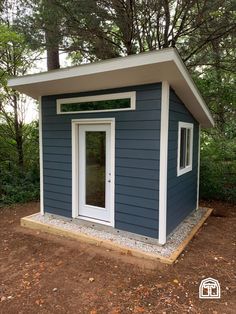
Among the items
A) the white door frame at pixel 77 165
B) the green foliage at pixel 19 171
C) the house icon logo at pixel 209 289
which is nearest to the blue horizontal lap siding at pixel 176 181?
the white door frame at pixel 77 165

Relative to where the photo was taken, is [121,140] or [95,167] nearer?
[121,140]

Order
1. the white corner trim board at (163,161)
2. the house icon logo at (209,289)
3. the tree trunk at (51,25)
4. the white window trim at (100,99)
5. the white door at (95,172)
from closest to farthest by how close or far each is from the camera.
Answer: the house icon logo at (209,289) < the white corner trim board at (163,161) < the white window trim at (100,99) < the white door at (95,172) < the tree trunk at (51,25)

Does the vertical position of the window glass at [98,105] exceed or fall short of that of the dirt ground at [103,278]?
it exceeds it

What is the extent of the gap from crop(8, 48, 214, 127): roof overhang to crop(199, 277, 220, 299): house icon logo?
2638 mm

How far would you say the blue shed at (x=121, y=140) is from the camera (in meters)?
3.47

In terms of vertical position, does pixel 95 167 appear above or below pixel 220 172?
above

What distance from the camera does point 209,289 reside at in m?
2.77

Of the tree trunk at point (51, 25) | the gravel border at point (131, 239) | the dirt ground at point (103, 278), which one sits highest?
the tree trunk at point (51, 25)

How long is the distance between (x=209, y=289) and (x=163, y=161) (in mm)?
1676

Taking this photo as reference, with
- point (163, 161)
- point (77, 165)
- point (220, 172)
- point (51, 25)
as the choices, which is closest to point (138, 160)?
point (163, 161)

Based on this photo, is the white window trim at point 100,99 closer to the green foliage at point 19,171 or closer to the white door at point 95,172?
the white door at point 95,172

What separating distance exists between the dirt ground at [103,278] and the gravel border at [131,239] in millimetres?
195

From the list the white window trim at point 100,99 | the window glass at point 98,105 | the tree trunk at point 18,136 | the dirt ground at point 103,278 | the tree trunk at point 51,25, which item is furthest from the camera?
the tree trunk at point 18,136

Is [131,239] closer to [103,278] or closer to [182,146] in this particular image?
[103,278]
